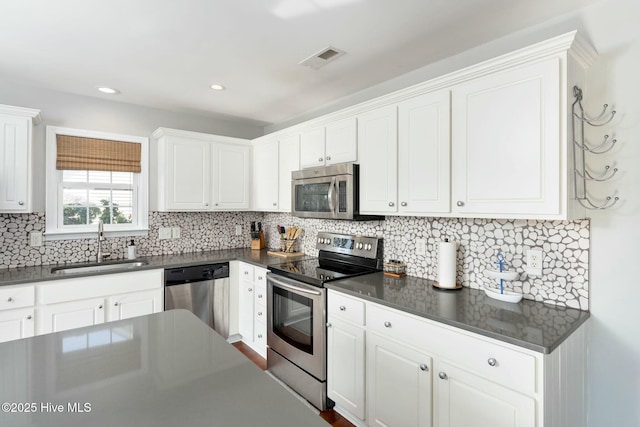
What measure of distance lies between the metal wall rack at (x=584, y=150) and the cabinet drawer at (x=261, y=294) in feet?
7.81

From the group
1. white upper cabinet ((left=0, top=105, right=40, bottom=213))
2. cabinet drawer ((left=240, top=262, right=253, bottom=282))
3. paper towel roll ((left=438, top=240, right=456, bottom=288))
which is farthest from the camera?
cabinet drawer ((left=240, top=262, right=253, bottom=282))

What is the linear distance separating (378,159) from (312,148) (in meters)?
0.79

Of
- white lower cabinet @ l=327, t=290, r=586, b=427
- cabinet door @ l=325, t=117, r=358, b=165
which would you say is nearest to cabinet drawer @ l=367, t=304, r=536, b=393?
white lower cabinet @ l=327, t=290, r=586, b=427

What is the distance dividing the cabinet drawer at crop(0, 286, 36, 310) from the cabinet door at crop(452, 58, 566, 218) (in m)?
3.03

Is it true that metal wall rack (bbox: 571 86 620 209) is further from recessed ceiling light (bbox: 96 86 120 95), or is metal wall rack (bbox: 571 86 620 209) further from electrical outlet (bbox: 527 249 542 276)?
recessed ceiling light (bbox: 96 86 120 95)

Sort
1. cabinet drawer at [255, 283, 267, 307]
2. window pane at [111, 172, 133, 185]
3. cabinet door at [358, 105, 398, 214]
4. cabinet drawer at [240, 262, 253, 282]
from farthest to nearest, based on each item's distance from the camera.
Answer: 1. window pane at [111, 172, 133, 185]
2. cabinet drawer at [240, 262, 253, 282]
3. cabinet drawer at [255, 283, 267, 307]
4. cabinet door at [358, 105, 398, 214]

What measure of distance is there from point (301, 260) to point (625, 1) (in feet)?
9.00

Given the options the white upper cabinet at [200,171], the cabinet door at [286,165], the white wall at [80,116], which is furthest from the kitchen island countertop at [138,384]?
the white wall at [80,116]

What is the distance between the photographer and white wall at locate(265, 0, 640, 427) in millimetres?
1555

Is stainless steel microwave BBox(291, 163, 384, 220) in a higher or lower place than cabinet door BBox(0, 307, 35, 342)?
higher

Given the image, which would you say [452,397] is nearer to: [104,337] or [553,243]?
[553,243]

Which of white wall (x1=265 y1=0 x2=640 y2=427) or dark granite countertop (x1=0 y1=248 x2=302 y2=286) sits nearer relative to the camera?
white wall (x1=265 y1=0 x2=640 y2=427)

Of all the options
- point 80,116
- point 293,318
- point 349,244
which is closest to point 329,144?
point 349,244

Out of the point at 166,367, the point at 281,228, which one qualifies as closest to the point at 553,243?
the point at 166,367
